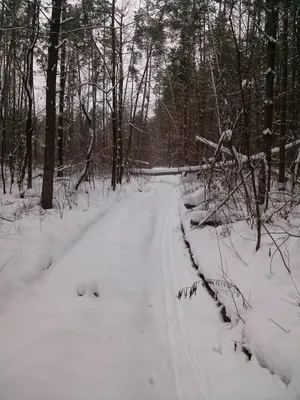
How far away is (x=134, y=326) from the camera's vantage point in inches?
144

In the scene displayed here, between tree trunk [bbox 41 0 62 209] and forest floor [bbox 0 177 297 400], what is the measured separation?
2301 millimetres

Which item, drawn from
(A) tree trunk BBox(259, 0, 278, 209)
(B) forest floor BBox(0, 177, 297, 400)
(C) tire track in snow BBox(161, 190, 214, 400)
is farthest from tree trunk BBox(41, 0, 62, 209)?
(A) tree trunk BBox(259, 0, 278, 209)

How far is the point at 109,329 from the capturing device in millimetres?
3488

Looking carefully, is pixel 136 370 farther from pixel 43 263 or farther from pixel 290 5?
pixel 290 5

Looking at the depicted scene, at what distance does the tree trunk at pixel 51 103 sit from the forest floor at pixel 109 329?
7.55 ft

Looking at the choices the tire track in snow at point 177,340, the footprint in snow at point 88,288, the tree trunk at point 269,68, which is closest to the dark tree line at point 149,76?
the tree trunk at point 269,68

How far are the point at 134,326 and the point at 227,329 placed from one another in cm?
118

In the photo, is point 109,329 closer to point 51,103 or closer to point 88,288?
point 88,288

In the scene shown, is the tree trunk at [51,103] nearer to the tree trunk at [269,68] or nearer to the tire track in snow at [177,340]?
the tire track in snow at [177,340]

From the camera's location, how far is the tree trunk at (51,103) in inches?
314

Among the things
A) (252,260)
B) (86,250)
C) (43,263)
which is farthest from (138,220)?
(252,260)

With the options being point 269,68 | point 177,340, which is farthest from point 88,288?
point 269,68

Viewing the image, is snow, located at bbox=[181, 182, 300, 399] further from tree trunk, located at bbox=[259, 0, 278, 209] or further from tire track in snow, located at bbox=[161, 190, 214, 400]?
tree trunk, located at bbox=[259, 0, 278, 209]

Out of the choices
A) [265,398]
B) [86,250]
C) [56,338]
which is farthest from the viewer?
[86,250]
